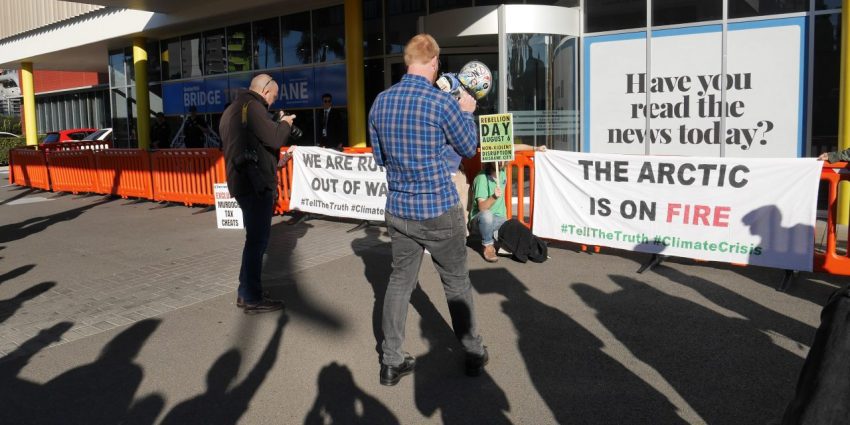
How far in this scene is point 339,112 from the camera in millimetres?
15539

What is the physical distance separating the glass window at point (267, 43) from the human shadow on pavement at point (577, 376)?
13116mm

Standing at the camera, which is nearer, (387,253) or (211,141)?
(387,253)

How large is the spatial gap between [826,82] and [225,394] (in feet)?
30.0

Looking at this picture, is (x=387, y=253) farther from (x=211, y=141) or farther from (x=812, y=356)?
(x=211, y=141)

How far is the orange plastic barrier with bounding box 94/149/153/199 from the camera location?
1352cm

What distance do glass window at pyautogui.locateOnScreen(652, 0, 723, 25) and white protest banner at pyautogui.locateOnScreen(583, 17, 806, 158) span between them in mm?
151

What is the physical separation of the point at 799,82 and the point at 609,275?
5.23 metres

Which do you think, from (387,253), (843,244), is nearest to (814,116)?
(843,244)

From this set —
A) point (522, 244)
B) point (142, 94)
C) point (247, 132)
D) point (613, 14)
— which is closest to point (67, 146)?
point (142, 94)

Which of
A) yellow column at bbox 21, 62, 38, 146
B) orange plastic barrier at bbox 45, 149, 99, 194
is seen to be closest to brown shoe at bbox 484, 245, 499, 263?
orange plastic barrier at bbox 45, 149, 99, 194

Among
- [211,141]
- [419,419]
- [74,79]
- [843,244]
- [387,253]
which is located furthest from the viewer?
[74,79]

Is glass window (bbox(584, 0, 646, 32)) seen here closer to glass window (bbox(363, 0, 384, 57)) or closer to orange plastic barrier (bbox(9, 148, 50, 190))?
glass window (bbox(363, 0, 384, 57))

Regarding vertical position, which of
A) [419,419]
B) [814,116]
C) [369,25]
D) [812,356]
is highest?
[369,25]

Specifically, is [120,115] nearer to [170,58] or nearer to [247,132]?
[170,58]
